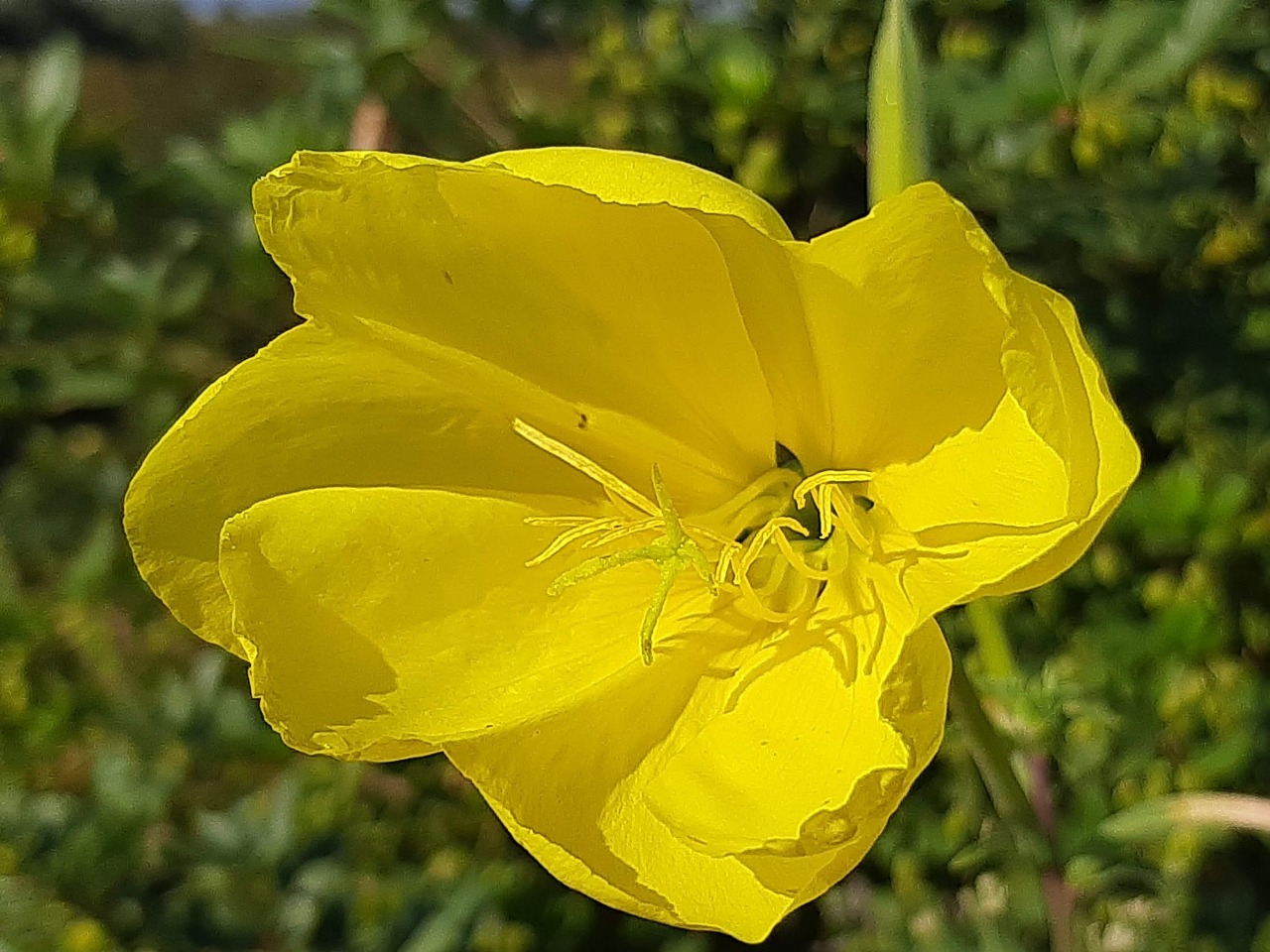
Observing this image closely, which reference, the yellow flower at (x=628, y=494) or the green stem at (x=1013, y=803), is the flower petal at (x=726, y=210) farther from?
the green stem at (x=1013, y=803)

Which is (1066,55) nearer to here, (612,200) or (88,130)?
(612,200)

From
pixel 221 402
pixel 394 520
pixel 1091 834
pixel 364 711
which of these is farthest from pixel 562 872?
pixel 1091 834

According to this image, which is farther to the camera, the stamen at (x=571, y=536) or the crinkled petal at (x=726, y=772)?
the stamen at (x=571, y=536)

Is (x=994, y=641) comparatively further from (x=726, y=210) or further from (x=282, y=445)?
(x=282, y=445)

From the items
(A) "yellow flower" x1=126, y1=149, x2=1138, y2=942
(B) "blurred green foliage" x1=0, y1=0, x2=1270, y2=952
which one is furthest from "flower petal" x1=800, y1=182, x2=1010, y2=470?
(B) "blurred green foliage" x1=0, y1=0, x2=1270, y2=952

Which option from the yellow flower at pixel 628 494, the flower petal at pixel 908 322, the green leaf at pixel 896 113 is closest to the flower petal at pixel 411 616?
the yellow flower at pixel 628 494

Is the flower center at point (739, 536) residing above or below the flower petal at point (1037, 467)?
below

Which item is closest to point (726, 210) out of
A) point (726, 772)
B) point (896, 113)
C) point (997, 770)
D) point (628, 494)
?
point (896, 113)
